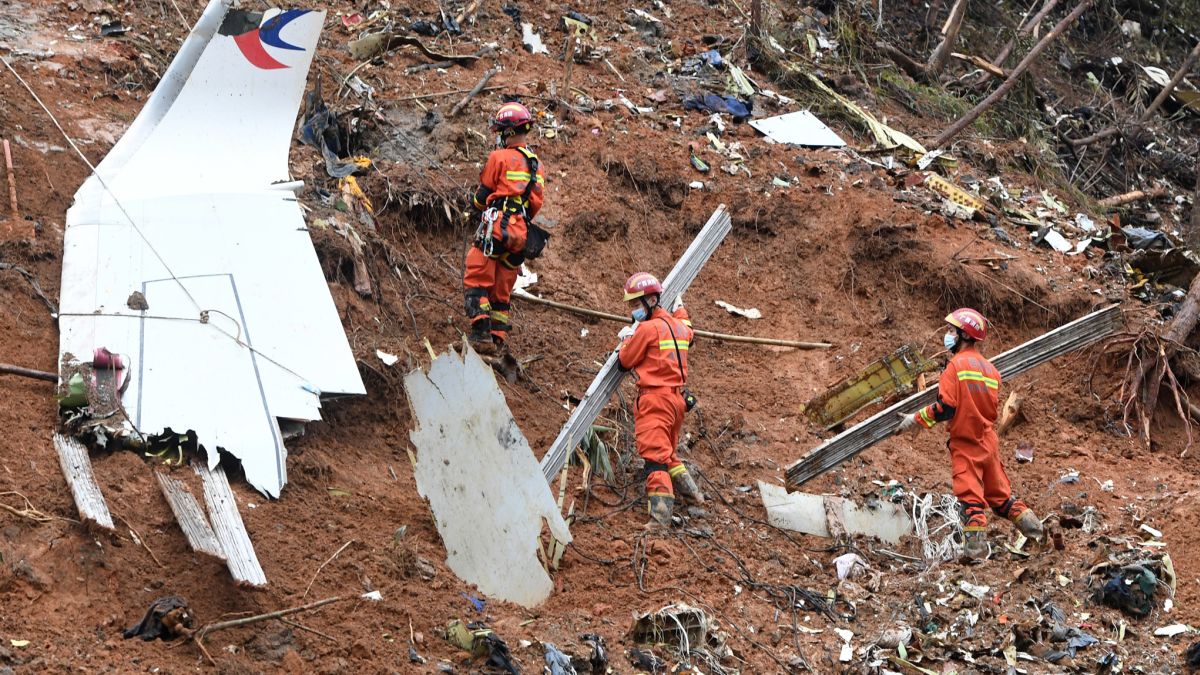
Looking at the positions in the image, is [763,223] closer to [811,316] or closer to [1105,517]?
[811,316]

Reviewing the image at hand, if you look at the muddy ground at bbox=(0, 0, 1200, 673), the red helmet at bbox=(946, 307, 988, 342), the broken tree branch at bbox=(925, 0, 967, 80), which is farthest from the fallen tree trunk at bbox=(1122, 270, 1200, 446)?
the broken tree branch at bbox=(925, 0, 967, 80)

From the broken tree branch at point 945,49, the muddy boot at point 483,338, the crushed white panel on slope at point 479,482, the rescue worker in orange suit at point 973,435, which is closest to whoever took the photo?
the crushed white panel on slope at point 479,482

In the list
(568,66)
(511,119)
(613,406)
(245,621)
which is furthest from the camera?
(568,66)

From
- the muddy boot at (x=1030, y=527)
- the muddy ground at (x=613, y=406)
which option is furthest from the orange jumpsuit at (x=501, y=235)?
the muddy boot at (x=1030, y=527)

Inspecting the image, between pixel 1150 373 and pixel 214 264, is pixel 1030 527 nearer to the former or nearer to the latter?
pixel 1150 373

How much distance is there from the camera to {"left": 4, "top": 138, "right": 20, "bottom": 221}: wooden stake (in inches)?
308

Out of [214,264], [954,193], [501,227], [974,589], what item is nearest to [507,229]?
[501,227]

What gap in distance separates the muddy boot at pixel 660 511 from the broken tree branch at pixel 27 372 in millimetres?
3598

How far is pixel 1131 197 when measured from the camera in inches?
563

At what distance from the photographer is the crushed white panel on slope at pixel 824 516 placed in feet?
27.8

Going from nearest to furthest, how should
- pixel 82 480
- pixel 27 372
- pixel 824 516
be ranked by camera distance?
pixel 82 480
pixel 27 372
pixel 824 516

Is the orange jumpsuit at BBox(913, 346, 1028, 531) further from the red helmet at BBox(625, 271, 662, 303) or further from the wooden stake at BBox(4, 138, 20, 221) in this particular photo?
the wooden stake at BBox(4, 138, 20, 221)

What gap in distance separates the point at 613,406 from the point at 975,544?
2.74 meters

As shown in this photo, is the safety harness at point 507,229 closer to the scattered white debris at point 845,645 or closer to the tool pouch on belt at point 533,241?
the tool pouch on belt at point 533,241
